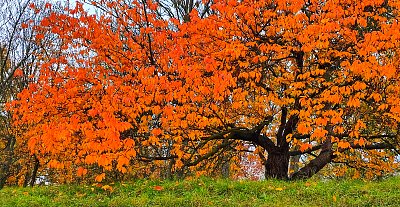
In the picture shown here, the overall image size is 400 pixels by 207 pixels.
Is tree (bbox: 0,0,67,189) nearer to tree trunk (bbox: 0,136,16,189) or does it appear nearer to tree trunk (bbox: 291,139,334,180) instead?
tree trunk (bbox: 0,136,16,189)

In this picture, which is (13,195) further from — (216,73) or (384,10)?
(384,10)

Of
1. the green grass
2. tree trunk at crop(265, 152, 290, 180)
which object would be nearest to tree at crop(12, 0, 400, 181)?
tree trunk at crop(265, 152, 290, 180)

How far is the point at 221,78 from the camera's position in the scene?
30.1 feet

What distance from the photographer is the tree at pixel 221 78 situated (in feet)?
31.4

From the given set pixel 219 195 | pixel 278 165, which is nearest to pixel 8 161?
pixel 278 165

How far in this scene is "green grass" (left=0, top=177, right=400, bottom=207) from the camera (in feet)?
27.0

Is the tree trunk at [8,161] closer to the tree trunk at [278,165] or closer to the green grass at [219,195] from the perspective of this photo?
the green grass at [219,195]

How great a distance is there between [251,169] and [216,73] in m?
29.4

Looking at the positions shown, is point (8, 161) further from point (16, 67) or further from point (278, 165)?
point (278, 165)

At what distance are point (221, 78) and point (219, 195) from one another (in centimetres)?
255

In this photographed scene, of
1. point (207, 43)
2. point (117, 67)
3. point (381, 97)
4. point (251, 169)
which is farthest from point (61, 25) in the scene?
point (251, 169)

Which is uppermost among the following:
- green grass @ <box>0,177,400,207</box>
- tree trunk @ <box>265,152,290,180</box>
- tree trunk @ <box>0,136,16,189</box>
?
tree trunk @ <box>0,136,16,189</box>

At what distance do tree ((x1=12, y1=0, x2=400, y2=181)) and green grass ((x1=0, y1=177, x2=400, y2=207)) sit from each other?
85 cm

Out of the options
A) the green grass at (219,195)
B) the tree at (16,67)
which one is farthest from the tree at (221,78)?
the tree at (16,67)
